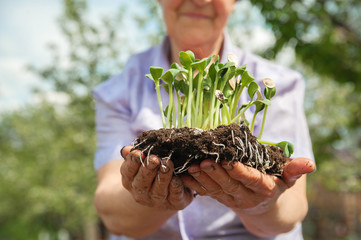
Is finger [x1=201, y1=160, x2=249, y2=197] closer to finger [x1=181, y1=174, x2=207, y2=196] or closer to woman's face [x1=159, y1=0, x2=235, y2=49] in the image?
finger [x1=181, y1=174, x2=207, y2=196]

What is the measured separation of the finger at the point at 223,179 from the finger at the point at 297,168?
7.5 inches

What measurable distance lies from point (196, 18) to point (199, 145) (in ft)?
2.92

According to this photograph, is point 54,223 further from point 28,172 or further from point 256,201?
point 256,201

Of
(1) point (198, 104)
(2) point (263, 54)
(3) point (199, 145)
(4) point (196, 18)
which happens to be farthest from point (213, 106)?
(2) point (263, 54)

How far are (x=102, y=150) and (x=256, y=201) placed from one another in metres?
1.04

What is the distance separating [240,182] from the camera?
1377 mm

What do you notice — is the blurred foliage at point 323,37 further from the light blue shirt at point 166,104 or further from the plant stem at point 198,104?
the plant stem at point 198,104

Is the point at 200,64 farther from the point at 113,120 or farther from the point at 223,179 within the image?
the point at 113,120

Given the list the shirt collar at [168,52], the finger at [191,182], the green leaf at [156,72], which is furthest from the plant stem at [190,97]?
the shirt collar at [168,52]

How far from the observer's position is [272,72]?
6.97 ft

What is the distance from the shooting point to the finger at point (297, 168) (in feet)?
4.57

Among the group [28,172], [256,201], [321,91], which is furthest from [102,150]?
[28,172]

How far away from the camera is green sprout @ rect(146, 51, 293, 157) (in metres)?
1.50

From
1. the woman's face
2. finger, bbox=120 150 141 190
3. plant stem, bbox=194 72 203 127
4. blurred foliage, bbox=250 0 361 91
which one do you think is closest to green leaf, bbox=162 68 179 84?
plant stem, bbox=194 72 203 127
